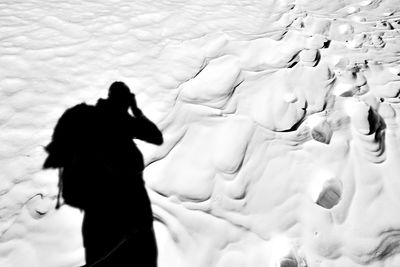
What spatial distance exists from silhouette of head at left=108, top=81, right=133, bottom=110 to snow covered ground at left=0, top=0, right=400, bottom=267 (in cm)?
12

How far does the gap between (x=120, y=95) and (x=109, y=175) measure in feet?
3.17

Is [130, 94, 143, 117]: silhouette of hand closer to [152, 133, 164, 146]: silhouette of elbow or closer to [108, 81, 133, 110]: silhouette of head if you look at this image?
[108, 81, 133, 110]: silhouette of head

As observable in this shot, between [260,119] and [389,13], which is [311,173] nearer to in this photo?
[260,119]

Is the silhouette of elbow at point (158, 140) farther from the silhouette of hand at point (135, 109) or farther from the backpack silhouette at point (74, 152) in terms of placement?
the backpack silhouette at point (74, 152)

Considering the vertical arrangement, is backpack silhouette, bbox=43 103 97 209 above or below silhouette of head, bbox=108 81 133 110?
below

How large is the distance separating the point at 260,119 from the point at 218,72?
2.92 ft

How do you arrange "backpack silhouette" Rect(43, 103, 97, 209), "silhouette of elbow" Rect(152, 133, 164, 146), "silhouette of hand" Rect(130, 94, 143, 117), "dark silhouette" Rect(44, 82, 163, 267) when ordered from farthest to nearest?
"silhouette of hand" Rect(130, 94, 143, 117) → "silhouette of elbow" Rect(152, 133, 164, 146) → "backpack silhouette" Rect(43, 103, 97, 209) → "dark silhouette" Rect(44, 82, 163, 267)

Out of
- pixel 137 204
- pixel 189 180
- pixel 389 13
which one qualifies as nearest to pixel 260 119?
pixel 189 180

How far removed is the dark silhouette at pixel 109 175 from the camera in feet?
5.21

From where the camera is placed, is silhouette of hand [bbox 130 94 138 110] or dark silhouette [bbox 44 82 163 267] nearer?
dark silhouette [bbox 44 82 163 267]

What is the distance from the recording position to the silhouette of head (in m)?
2.54

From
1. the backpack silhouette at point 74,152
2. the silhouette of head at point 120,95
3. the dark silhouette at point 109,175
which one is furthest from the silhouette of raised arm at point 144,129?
the backpack silhouette at point 74,152

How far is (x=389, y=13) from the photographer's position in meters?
4.09

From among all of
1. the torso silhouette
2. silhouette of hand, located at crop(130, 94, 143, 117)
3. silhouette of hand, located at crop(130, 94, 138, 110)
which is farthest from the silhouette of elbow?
silhouette of hand, located at crop(130, 94, 138, 110)
